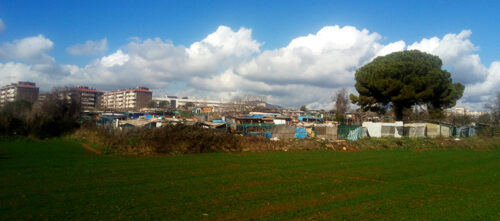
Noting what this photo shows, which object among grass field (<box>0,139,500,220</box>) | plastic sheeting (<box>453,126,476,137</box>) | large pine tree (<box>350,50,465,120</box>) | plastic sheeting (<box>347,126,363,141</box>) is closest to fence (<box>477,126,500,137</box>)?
plastic sheeting (<box>453,126,476,137</box>)

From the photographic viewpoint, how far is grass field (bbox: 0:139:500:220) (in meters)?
7.72

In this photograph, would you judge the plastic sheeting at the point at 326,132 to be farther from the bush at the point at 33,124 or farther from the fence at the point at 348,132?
the bush at the point at 33,124

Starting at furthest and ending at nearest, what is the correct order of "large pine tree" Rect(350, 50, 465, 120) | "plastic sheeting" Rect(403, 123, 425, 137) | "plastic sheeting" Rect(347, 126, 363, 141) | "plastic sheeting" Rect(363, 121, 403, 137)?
1. "large pine tree" Rect(350, 50, 465, 120)
2. "plastic sheeting" Rect(403, 123, 425, 137)
3. "plastic sheeting" Rect(363, 121, 403, 137)
4. "plastic sheeting" Rect(347, 126, 363, 141)

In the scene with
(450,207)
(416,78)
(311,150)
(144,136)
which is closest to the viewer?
(450,207)

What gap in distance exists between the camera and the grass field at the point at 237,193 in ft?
25.3

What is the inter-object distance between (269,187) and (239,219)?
370 cm

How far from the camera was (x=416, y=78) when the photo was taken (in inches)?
1673

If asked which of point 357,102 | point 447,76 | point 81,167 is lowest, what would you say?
point 81,167

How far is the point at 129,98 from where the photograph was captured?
131 m

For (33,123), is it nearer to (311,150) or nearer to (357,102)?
(311,150)

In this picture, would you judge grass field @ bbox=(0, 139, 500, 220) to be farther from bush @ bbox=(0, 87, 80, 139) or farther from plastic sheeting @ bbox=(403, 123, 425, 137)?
plastic sheeting @ bbox=(403, 123, 425, 137)

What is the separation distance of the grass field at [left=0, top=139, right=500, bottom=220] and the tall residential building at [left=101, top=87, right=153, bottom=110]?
112m

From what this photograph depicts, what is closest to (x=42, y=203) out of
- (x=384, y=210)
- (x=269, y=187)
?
(x=269, y=187)

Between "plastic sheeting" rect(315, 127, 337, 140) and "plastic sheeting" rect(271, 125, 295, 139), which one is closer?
"plastic sheeting" rect(271, 125, 295, 139)
